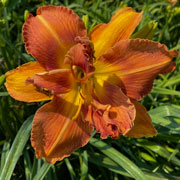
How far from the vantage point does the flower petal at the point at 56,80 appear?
0.87m

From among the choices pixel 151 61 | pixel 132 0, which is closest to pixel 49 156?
pixel 151 61

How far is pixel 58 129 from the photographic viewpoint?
935 mm

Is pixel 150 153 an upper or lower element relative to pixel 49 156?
lower

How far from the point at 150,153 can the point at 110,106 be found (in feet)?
3.08

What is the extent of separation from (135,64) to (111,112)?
0.22m

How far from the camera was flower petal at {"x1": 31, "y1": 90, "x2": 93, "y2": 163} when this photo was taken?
0.91 meters

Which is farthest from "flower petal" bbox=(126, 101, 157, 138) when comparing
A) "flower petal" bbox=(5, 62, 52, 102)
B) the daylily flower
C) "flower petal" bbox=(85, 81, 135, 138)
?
"flower petal" bbox=(5, 62, 52, 102)

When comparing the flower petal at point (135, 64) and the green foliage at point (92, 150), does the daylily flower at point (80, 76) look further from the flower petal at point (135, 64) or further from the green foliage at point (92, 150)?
the green foliage at point (92, 150)

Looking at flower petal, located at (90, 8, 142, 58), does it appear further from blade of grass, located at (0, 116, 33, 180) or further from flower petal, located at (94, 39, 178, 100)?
blade of grass, located at (0, 116, 33, 180)

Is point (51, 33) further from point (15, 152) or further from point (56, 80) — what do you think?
point (15, 152)

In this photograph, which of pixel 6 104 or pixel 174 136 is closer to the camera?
pixel 6 104

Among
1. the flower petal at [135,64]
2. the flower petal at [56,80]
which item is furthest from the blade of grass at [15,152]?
the flower petal at [135,64]

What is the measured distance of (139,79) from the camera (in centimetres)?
96

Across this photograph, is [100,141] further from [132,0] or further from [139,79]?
[132,0]
